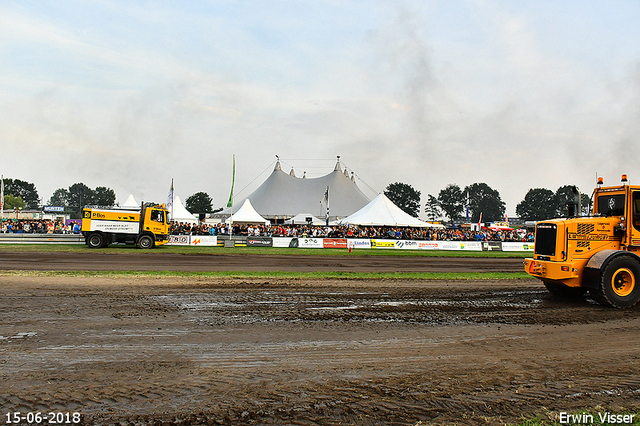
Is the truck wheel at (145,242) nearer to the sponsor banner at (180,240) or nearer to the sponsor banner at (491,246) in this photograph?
the sponsor banner at (180,240)

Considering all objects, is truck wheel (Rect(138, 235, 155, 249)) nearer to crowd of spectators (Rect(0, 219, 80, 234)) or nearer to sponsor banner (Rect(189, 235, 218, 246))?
sponsor banner (Rect(189, 235, 218, 246))

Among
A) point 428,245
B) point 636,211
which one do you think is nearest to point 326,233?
point 428,245

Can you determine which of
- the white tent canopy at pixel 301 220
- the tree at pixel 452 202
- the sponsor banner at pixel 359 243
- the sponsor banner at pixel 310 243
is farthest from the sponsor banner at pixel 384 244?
the tree at pixel 452 202

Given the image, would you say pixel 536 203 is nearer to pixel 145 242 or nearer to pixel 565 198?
pixel 565 198

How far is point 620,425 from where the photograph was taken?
381 cm

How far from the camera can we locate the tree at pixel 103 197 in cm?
16084

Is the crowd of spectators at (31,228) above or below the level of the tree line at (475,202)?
below

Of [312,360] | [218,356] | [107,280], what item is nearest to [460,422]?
[312,360]

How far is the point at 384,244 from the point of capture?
35000 mm

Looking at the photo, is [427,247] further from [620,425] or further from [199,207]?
[199,207]

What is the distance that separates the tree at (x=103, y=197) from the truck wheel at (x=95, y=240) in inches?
5578

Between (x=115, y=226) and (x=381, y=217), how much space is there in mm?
23138

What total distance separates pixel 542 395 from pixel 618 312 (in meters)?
5.66

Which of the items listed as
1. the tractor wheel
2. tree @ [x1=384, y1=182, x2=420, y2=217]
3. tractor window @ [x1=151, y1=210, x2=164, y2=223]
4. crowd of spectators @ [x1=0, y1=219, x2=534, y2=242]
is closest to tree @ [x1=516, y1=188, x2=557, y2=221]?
tree @ [x1=384, y1=182, x2=420, y2=217]
